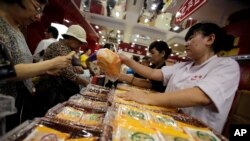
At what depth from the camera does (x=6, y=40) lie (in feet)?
4.24

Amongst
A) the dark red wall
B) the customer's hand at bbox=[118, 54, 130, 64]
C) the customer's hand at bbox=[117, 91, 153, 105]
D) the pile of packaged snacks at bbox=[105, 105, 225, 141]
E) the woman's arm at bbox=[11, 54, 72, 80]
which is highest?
the dark red wall

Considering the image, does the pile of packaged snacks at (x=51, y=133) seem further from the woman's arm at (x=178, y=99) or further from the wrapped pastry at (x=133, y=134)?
the woman's arm at (x=178, y=99)

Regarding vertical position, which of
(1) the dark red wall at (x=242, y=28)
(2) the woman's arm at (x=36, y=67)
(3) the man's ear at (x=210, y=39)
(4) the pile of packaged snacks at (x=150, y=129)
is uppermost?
(1) the dark red wall at (x=242, y=28)

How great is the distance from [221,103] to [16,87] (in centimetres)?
136

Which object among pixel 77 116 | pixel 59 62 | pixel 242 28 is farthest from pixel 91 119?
pixel 242 28

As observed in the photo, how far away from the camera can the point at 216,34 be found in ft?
5.32

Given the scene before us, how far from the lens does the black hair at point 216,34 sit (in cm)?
162

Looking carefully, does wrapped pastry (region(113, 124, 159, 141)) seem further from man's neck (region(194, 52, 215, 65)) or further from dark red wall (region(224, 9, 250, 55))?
dark red wall (region(224, 9, 250, 55))

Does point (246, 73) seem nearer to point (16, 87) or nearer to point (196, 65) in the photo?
point (196, 65)

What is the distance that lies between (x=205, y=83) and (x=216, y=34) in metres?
0.52

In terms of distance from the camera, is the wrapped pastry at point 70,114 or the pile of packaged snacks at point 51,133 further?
the wrapped pastry at point 70,114

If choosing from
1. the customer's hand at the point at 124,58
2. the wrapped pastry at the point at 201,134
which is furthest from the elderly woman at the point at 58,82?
the wrapped pastry at the point at 201,134

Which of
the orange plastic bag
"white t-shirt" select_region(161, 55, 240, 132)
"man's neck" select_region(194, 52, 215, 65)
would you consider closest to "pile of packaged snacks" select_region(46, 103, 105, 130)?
the orange plastic bag

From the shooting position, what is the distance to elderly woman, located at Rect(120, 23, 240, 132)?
130 cm
